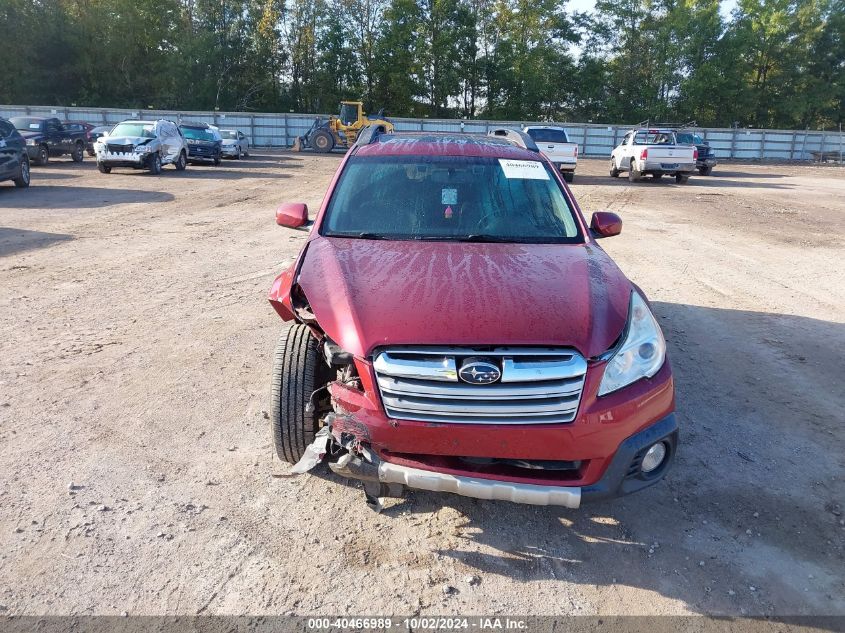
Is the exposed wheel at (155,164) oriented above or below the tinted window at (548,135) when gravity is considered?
below

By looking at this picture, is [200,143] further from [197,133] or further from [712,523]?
[712,523]

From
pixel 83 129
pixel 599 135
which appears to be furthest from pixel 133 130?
pixel 599 135

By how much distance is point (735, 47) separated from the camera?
181 feet

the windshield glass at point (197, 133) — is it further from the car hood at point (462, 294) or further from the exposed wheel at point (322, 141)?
the car hood at point (462, 294)

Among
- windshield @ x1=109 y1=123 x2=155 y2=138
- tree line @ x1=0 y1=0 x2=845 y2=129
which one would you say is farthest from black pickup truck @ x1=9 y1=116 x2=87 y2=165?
tree line @ x1=0 y1=0 x2=845 y2=129

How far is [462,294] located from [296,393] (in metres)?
0.99

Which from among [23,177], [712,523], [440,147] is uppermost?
[440,147]

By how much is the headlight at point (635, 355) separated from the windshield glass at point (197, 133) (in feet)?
84.4

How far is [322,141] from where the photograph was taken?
37.5 meters

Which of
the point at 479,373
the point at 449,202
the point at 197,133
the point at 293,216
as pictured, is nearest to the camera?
the point at 479,373

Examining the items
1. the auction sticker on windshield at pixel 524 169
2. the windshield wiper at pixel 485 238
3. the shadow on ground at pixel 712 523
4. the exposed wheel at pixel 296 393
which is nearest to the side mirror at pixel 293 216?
the windshield wiper at pixel 485 238

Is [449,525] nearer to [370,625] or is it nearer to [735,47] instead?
[370,625]

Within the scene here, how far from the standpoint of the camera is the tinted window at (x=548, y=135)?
74.9ft

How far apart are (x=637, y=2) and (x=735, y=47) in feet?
30.1
